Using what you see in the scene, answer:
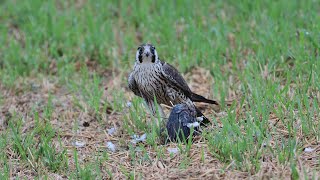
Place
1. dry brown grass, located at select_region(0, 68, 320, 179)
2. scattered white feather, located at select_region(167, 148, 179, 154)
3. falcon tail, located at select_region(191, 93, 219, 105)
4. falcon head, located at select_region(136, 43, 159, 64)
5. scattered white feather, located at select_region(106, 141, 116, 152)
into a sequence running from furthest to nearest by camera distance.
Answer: falcon tail, located at select_region(191, 93, 219, 105) → falcon head, located at select_region(136, 43, 159, 64) → scattered white feather, located at select_region(106, 141, 116, 152) → scattered white feather, located at select_region(167, 148, 179, 154) → dry brown grass, located at select_region(0, 68, 320, 179)

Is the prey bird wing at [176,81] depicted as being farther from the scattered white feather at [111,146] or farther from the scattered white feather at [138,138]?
the scattered white feather at [111,146]

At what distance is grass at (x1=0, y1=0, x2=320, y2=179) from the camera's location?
5133mm

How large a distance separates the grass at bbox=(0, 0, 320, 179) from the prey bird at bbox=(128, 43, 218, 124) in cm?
20

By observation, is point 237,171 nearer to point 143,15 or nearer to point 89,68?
point 89,68

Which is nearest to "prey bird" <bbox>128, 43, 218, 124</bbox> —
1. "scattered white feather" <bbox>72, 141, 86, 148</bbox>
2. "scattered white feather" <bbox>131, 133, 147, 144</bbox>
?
"scattered white feather" <bbox>131, 133, 147, 144</bbox>

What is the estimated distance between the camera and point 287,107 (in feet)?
18.8

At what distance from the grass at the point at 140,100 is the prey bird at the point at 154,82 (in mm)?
197

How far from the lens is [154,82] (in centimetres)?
612

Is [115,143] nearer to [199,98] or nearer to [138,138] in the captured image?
[138,138]

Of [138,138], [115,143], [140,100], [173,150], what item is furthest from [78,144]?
[173,150]

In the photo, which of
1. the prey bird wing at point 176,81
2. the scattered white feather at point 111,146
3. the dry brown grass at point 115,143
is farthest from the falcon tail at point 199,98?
the scattered white feather at point 111,146

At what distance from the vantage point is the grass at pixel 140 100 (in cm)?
513

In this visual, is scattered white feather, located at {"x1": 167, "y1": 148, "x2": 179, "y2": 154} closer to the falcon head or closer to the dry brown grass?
the dry brown grass

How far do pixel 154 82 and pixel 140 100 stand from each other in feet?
1.17
